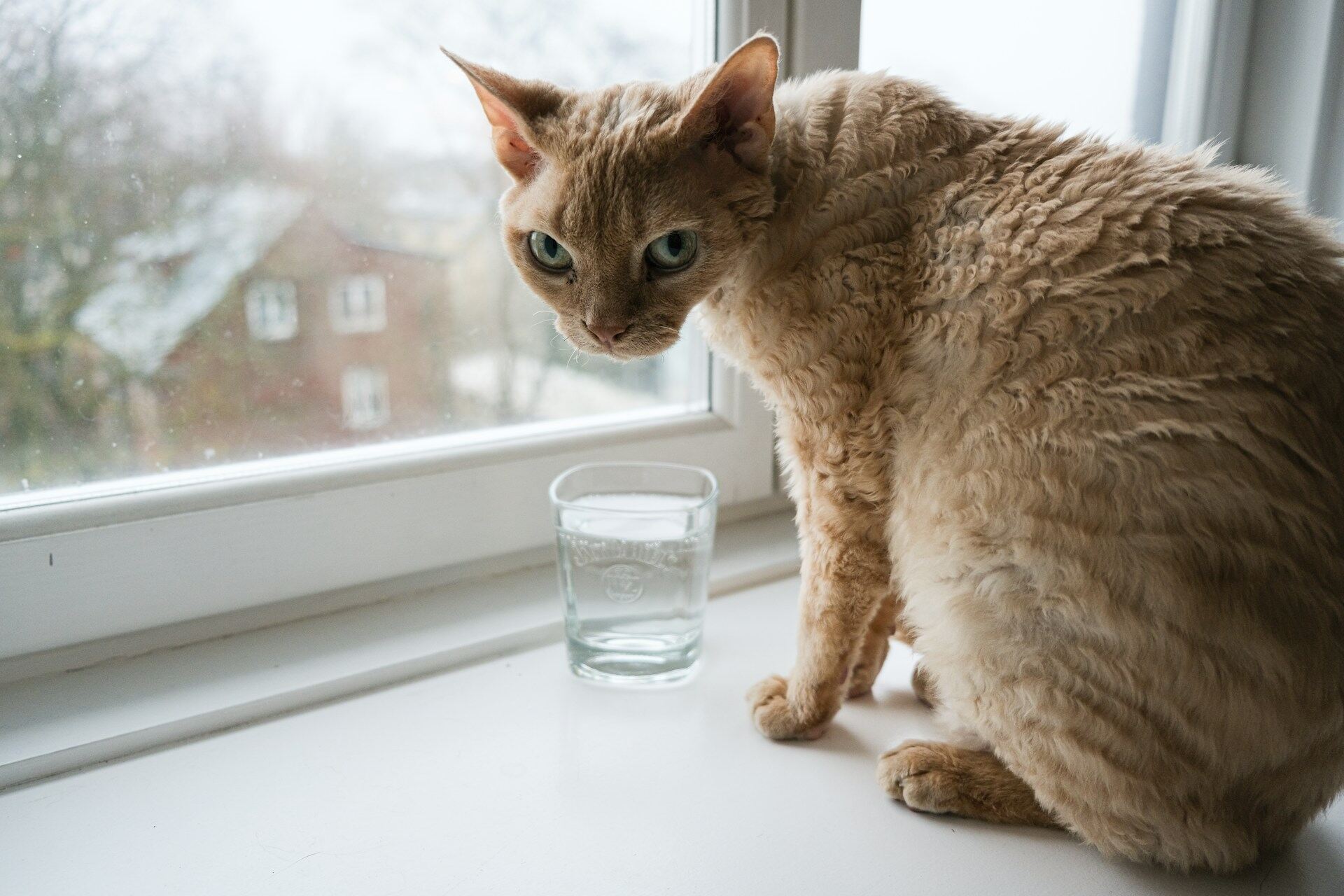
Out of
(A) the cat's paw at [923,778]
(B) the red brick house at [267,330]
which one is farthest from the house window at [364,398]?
(A) the cat's paw at [923,778]

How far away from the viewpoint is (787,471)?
1007mm

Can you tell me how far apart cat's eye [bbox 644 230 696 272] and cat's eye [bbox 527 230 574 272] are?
75 millimetres

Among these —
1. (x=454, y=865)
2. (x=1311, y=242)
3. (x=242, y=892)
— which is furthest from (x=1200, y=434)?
(x=242, y=892)

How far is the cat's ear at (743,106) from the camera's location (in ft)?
2.45

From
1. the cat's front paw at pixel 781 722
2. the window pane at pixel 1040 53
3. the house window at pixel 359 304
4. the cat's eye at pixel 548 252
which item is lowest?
the cat's front paw at pixel 781 722

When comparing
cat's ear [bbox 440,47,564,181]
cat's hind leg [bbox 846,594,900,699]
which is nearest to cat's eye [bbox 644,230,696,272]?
cat's ear [bbox 440,47,564,181]

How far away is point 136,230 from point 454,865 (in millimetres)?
681

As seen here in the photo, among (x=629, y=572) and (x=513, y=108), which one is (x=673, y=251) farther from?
(x=629, y=572)

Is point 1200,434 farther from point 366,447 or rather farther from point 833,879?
point 366,447

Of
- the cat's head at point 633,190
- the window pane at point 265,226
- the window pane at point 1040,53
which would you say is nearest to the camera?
the cat's head at point 633,190

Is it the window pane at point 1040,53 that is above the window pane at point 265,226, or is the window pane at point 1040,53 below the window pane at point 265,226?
above

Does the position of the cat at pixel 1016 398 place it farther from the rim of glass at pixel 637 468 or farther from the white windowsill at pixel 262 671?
the white windowsill at pixel 262 671

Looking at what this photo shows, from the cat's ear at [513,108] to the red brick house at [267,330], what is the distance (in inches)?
11.3

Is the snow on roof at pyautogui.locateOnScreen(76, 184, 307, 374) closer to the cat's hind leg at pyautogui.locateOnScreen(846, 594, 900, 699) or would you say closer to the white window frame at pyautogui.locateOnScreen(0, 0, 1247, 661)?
the white window frame at pyautogui.locateOnScreen(0, 0, 1247, 661)
